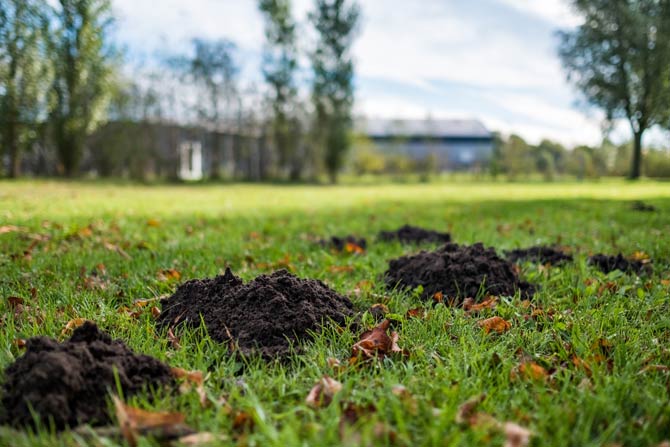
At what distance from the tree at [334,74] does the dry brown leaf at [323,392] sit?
25363mm

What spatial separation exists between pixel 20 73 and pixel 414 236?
1897 centimetres

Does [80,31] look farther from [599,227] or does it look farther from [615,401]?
[615,401]

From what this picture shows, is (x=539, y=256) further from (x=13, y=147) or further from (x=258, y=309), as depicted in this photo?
(x=13, y=147)

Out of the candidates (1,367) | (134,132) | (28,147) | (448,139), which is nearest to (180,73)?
(134,132)

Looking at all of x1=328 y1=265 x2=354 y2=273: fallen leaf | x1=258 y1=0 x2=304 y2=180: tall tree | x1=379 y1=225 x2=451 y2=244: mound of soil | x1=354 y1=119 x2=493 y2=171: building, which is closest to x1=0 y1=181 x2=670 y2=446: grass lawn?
x1=328 y1=265 x2=354 y2=273: fallen leaf

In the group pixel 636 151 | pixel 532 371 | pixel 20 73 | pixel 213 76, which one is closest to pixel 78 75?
pixel 20 73

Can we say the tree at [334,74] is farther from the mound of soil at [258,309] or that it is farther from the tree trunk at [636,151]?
the mound of soil at [258,309]

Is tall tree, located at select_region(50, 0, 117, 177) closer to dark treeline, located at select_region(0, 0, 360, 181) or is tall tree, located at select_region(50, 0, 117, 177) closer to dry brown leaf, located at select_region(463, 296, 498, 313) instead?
dark treeline, located at select_region(0, 0, 360, 181)

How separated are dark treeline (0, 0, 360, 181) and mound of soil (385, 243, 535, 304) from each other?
19805mm

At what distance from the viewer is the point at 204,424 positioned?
1.57 meters

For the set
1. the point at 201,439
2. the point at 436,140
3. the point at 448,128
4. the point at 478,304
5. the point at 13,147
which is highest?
the point at 448,128

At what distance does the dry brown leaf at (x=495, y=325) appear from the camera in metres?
2.46

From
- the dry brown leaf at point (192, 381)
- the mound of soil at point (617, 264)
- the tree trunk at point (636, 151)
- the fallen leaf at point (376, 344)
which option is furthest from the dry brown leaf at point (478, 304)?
the tree trunk at point (636, 151)

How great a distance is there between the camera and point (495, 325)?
2.50 meters
